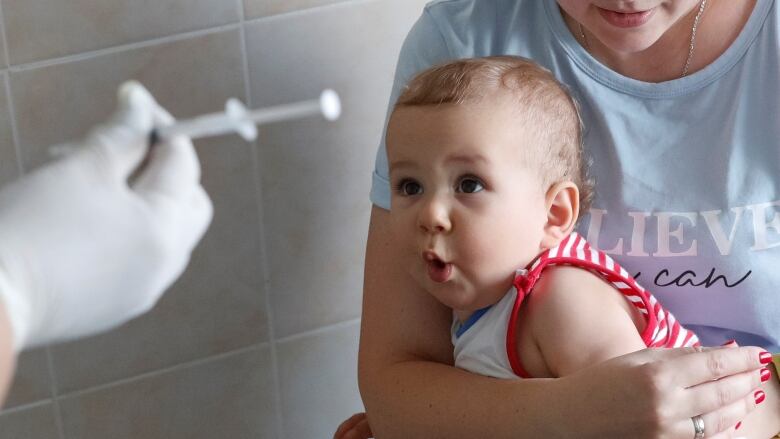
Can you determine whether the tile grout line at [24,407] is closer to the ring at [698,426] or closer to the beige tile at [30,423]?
the beige tile at [30,423]

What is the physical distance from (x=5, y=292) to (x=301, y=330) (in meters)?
1.02

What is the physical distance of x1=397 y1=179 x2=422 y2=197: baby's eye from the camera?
134 cm

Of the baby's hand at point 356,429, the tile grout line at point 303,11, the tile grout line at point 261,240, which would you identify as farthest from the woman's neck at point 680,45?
the baby's hand at point 356,429

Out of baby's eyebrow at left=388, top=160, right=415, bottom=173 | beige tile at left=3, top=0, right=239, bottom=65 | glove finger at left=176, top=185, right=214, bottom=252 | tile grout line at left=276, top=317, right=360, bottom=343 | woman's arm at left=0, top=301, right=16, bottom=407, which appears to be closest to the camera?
woman's arm at left=0, top=301, right=16, bottom=407

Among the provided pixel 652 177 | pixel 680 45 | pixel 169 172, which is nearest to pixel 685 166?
pixel 652 177

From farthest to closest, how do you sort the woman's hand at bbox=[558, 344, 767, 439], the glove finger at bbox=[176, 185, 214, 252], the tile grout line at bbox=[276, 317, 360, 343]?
the tile grout line at bbox=[276, 317, 360, 343], the woman's hand at bbox=[558, 344, 767, 439], the glove finger at bbox=[176, 185, 214, 252]

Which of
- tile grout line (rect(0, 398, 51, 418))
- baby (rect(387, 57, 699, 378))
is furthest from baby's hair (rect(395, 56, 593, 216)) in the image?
tile grout line (rect(0, 398, 51, 418))

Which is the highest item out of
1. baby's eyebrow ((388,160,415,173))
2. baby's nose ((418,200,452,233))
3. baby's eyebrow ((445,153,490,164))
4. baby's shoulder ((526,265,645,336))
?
baby's eyebrow ((388,160,415,173))

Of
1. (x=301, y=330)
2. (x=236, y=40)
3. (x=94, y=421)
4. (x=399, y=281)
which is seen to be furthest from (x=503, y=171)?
(x=94, y=421)

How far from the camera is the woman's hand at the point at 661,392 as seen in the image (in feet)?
4.00

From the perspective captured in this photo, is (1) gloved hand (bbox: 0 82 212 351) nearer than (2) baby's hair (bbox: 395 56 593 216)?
Yes

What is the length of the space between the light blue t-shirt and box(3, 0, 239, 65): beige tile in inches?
13.6

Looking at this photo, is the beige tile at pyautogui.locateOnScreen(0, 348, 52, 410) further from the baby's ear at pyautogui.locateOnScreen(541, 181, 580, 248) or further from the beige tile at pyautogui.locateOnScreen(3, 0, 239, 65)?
the baby's ear at pyautogui.locateOnScreen(541, 181, 580, 248)

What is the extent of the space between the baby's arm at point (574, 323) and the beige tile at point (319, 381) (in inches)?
22.5
